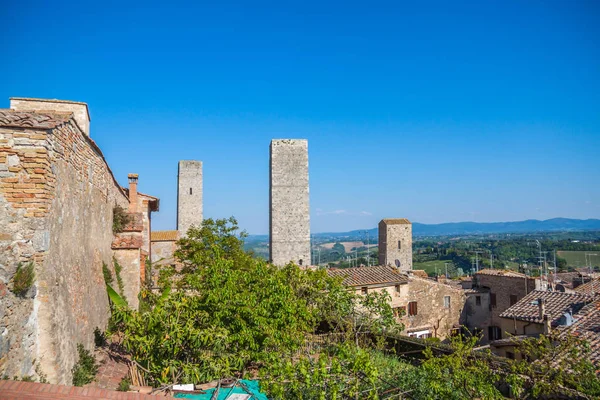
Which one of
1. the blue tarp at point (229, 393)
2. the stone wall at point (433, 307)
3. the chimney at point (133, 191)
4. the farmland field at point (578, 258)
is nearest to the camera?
the blue tarp at point (229, 393)

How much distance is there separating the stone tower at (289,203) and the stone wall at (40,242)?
2525 centimetres

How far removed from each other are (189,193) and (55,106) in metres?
35.0

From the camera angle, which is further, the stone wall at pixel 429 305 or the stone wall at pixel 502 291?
the stone wall at pixel 502 291

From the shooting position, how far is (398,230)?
1800 inches

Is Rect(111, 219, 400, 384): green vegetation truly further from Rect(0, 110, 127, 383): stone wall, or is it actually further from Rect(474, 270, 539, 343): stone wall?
Rect(474, 270, 539, 343): stone wall

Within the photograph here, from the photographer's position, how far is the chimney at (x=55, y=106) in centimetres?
999

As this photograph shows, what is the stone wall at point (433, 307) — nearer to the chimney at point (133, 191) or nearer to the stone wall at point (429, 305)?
the stone wall at point (429, 305)

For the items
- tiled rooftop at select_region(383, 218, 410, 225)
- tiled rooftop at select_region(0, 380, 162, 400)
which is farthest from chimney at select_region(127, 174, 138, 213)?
tiled rooftop at select_region(383, 218, 410, 225)

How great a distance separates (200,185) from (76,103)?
34716 mm

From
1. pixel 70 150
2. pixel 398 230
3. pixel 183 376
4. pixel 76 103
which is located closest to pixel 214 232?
pixel 76 103

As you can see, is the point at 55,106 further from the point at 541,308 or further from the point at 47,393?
the point at 541,308

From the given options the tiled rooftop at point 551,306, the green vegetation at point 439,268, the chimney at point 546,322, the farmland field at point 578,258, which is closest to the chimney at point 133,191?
the chimney at point 546,322

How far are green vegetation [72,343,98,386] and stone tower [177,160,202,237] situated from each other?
3686cm

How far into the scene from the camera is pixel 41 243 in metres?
6.05
